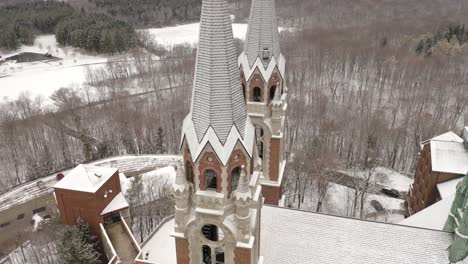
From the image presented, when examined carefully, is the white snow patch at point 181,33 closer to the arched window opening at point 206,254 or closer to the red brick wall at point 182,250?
the arched window opening at point 206,254

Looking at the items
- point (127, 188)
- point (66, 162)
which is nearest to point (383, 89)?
point (127, 188)

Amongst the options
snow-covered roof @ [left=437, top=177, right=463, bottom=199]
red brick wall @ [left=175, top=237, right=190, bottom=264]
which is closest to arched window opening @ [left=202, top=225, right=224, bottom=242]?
red brick wall @ [left=175, top=237, right=190, bottom=264]

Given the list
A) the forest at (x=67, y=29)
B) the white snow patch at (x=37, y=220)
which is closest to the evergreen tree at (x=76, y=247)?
the white snow patch at (x=37, y=220)

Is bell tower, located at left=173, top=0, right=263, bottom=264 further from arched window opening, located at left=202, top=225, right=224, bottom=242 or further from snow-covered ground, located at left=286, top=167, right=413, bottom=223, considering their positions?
snow-covered ground, located at left=286, top=167, right=413, bottom=223

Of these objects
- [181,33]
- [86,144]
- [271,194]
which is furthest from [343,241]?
[181,33]

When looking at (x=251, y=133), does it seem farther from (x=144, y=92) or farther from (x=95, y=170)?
(x=144, y=92)
